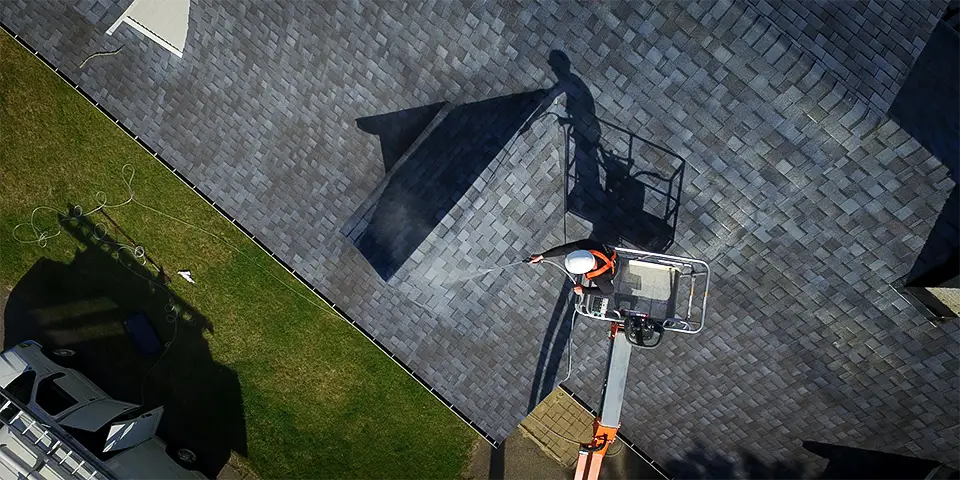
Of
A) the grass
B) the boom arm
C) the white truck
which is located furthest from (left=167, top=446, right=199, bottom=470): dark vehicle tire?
the boom arm

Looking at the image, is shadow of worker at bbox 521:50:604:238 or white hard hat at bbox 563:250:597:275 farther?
shadow of worker at bbox 521:50:604:238

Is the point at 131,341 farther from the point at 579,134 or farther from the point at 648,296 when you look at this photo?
the point at 648,296

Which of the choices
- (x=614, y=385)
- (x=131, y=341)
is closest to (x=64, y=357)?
(x=131, y=341)

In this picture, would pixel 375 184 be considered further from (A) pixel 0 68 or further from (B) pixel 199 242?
(A) pixel 0 68

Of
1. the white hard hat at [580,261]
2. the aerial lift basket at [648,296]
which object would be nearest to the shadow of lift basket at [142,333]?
the aerial lift basket at [648,296]

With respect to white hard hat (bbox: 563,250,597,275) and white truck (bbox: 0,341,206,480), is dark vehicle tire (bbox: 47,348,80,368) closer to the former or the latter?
white truck (bbox: 0,341,206,480)

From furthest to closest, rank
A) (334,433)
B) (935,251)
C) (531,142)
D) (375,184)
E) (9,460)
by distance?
(334,433) < (9,460) < (375,184) < (531,142) < (935,251)

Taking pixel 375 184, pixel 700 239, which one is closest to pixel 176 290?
pixel 375 184
